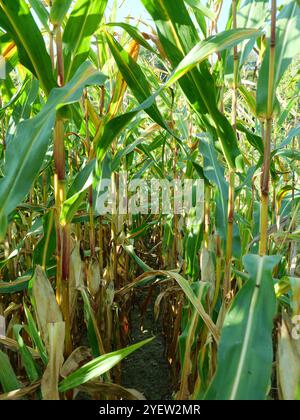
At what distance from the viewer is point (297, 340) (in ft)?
2.11

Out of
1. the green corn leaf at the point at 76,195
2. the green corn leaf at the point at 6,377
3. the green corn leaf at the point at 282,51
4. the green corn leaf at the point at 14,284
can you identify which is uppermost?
the green corn leaf at the point at 282,51

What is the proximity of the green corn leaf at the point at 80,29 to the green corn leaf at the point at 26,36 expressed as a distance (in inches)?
2.0

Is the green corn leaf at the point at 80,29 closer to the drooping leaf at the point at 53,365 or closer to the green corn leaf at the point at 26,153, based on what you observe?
the green corn leaf at the point at 26,153

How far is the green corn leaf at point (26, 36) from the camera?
67 cm

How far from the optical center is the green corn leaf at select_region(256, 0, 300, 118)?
2.20 ft

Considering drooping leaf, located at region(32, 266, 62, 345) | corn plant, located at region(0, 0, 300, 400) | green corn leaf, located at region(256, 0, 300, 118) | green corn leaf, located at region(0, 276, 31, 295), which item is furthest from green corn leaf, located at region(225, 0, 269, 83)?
green corn leaf, located at region(0, 276, 31, 295)

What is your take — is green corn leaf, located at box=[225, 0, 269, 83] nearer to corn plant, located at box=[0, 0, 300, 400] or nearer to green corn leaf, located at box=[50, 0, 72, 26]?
corn plant, located at box=[0, 0, 300, 400]

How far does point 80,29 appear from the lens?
0.76m

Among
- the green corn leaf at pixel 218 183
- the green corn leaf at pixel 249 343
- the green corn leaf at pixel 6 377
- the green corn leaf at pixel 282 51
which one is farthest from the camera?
the green corn leaf at pixel 218 183

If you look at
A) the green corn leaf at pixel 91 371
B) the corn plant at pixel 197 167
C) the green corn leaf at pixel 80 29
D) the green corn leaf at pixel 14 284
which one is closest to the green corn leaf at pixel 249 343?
the corn plant at pixel 197 167

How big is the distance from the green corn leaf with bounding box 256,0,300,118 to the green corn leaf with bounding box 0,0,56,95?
382mm

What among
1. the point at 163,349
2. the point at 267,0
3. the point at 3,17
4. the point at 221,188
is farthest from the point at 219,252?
the point at 163,349
